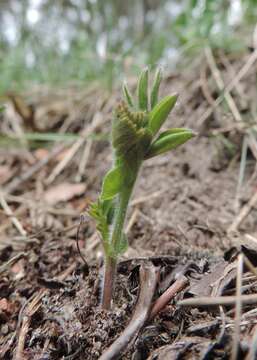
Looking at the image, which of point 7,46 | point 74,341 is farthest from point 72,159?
point 7,46

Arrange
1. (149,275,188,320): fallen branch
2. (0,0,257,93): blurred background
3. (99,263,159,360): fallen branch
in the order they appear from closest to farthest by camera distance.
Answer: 1. (99,263,159,360): fallen branch
2. (149,275,188,320): fallen branch
3. (0,0,257,93): blurred background

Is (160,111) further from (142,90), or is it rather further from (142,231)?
(142,231)

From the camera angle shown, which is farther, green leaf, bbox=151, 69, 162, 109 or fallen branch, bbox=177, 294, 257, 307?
green leaf, bbox=151, 69, 162, 109

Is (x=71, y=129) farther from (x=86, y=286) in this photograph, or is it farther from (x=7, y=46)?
(x=7, y=46)

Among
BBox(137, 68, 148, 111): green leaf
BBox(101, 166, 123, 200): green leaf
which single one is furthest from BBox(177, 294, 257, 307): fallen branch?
BBox(137, 68, 148, 111): green leaf

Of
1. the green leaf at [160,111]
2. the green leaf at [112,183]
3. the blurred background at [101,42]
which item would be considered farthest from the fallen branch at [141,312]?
the blurred background at [101,42]

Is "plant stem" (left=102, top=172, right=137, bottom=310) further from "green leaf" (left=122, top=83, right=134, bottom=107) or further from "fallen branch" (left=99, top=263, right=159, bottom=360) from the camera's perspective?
"green leaf" (left=122, top=83, right=134, bottom=107)
